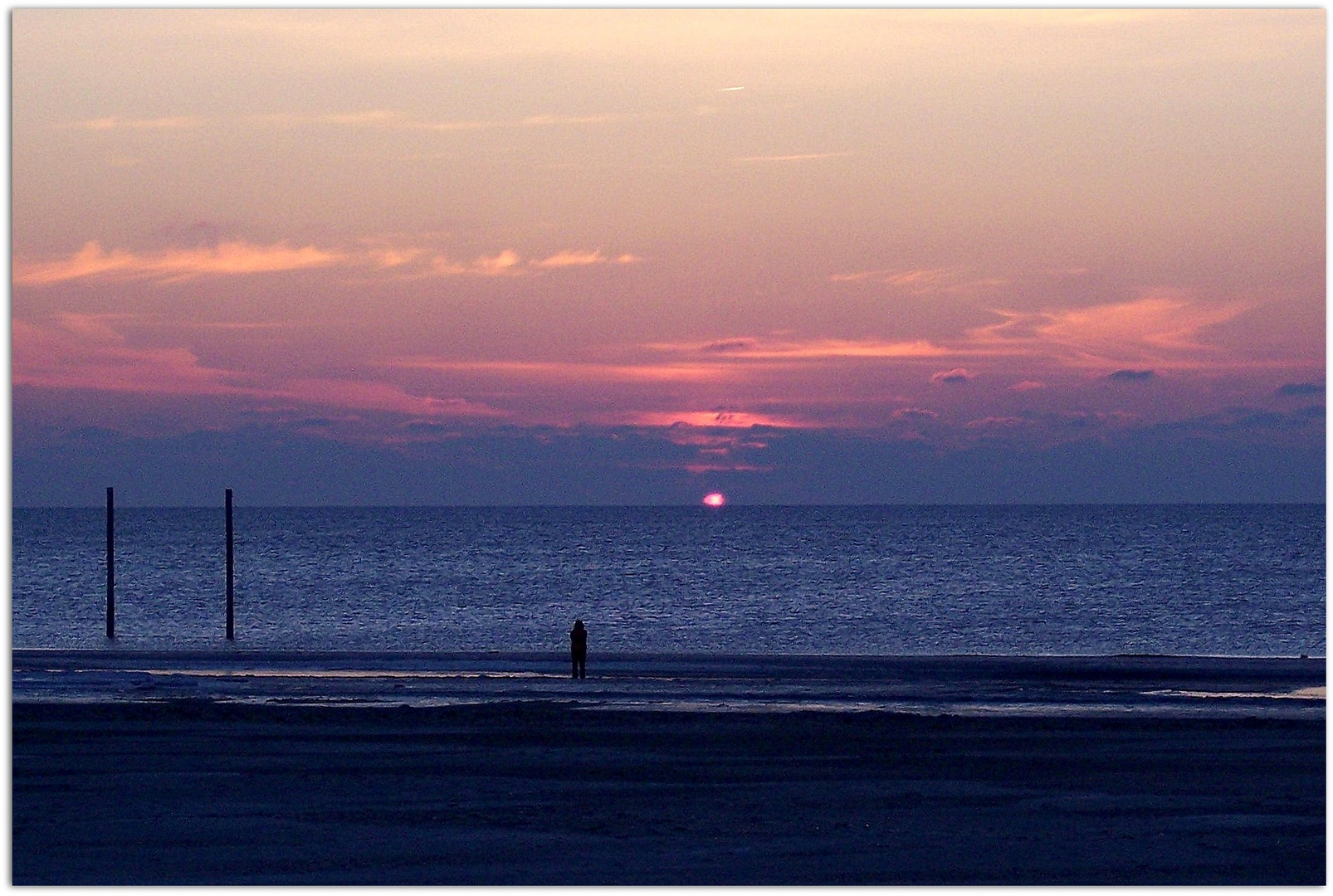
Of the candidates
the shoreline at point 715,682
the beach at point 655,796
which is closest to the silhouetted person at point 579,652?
the shoreline at point 715,682

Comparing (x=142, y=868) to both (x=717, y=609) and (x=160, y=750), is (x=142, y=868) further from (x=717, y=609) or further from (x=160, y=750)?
(x=717, y=609)

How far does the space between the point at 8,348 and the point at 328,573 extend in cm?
11958

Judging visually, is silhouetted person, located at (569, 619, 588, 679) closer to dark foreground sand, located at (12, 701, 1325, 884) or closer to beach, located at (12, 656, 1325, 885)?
beach, located at (12, 656, 1325, 885)

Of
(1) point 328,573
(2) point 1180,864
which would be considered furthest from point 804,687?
(1) point 328,573

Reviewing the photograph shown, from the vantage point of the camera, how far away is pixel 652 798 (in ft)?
68.2

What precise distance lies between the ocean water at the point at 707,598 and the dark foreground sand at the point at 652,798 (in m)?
23.1

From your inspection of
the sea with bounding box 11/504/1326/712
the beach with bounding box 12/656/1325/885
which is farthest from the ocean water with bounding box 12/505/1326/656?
the beach with bounding box 12/656/1325/885

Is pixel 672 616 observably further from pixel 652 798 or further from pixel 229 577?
pixel 652 798

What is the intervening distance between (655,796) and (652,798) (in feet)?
0.62

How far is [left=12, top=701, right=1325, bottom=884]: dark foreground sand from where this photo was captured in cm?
1642

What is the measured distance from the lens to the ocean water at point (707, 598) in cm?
6831

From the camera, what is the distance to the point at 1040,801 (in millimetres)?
20641

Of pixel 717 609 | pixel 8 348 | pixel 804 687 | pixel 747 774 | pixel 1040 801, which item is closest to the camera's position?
pixel 8 348

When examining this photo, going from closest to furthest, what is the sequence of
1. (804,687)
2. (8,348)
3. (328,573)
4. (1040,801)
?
(8,348)
(1040,801)
(804,687)
(328,573)
